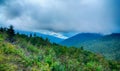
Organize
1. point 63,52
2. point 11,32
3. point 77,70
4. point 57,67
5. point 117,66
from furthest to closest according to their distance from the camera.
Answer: point 117,66 → point 63,52 → point 11,32 → point 77,70 → point 57,67

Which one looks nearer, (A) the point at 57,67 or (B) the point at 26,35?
(A) the point at 57,67

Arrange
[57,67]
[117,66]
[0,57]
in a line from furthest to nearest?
[117,66] < [57,67] < [0,57]

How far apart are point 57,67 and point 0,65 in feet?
121

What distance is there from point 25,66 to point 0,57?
6.33m

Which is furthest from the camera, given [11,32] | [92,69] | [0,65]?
[11,32]

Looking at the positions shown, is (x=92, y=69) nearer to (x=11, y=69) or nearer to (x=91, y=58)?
(x=91, y=58)

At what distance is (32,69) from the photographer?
41062 millimetres

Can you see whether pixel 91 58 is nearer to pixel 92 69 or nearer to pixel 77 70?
pixel 92 69

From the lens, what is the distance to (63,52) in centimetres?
15225

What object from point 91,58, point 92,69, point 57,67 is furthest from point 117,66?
point 57,67

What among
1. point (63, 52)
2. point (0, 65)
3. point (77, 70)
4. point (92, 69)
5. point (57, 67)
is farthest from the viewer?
point (63, 52)

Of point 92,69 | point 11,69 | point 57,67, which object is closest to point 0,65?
point 11,69

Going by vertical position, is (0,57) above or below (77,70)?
above

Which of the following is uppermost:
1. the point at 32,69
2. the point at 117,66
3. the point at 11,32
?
the point at 11,32
